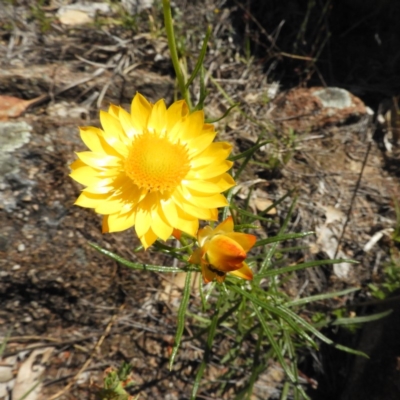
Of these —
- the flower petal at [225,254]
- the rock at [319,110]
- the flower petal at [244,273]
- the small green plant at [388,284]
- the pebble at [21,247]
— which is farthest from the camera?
the rock at [319,110]

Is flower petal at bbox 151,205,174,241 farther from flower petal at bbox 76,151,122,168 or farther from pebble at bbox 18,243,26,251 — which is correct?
pebble at bbox 18,243,26,251

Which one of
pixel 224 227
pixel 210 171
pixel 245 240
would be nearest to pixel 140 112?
pixel 210 171

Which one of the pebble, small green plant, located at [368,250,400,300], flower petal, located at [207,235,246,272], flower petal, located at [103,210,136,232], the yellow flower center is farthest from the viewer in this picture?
small green plant, located at [368,250,400,300]

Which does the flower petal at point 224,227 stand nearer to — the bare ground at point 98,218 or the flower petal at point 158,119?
the flower petal at point 158,119

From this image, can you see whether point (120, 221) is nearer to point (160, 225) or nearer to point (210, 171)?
point (160, 225)

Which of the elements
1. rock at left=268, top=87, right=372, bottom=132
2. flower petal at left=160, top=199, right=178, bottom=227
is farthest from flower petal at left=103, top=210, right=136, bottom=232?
rock at left=268, top=87, right=372, bottom=132

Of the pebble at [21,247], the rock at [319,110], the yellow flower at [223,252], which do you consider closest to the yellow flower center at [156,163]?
the yellow flower at [223,252]

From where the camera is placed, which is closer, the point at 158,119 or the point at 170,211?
the point at 170,211

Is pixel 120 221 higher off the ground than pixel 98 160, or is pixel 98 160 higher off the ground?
pixel 98 160
